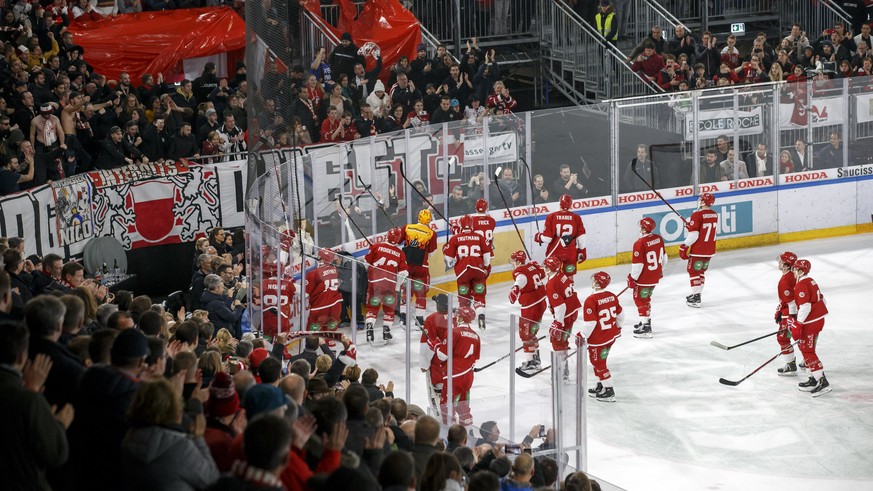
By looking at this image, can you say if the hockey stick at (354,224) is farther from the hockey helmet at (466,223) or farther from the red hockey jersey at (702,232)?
the red hockey jersey at (702,232)

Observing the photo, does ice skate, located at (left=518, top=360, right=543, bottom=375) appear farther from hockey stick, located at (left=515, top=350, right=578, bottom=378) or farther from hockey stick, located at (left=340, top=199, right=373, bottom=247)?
hockey stick, located at (left=340, top=199, right=373, bottom=247)

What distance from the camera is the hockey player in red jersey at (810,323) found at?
1185 centimetres

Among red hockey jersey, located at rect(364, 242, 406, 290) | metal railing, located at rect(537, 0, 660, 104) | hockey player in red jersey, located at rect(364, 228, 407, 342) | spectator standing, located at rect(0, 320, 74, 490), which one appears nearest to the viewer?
spectator standing, located at rect(0, 320, 74, 490)

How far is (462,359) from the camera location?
10062 millimetres

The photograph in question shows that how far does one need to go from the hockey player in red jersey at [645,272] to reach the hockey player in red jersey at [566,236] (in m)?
0.91

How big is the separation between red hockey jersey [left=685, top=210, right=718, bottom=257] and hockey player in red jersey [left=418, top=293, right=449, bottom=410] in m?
6.07

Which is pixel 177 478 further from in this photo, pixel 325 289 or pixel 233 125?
pixel 233 125

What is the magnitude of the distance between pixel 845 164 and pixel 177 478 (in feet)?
53.5

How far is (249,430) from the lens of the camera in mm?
4160

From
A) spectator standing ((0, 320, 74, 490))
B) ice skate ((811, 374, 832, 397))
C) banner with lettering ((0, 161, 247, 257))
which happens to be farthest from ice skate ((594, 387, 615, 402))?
spectator standing ((0, 320, 74, 490))

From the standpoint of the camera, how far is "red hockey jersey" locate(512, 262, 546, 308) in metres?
12.8

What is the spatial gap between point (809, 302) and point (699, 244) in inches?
145

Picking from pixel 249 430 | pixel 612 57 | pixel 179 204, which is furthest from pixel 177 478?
pixel 612 57

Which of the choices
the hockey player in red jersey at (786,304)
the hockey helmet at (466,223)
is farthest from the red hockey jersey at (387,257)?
the hockey player in red jersey at (786,304)
